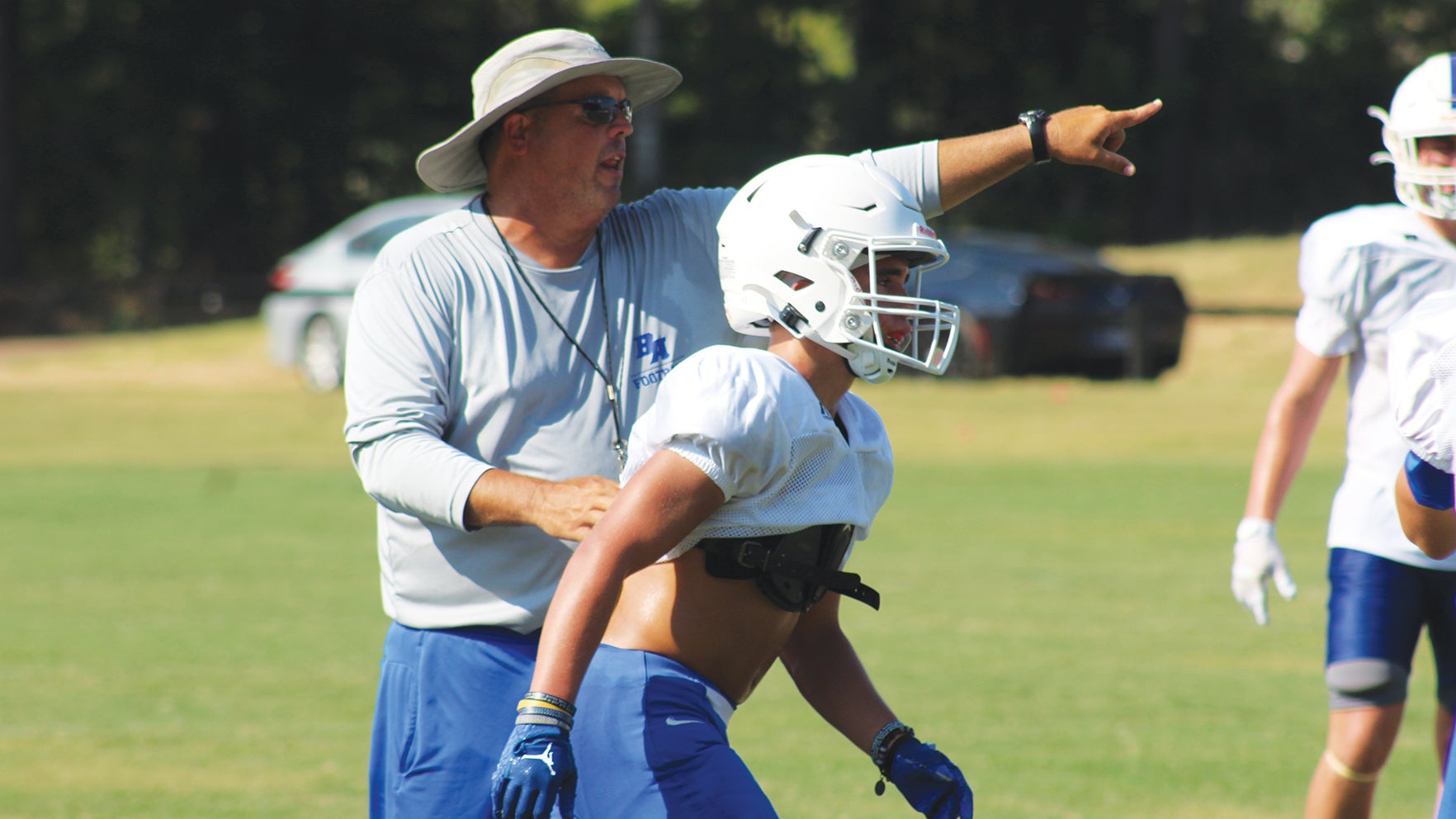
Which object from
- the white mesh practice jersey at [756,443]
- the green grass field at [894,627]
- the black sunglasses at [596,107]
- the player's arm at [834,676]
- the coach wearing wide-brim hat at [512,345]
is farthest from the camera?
the green grass field at [894,627]

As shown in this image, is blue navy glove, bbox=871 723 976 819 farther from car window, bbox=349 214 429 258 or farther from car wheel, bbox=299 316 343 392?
car window, bbox=349 214 429 258

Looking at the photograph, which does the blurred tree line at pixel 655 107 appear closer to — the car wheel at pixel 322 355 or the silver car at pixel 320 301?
the silver car at pixel 320 301

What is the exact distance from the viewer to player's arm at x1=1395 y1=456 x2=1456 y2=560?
11.0 ft

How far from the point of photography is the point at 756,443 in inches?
125

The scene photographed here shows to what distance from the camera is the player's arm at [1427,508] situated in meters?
3.36

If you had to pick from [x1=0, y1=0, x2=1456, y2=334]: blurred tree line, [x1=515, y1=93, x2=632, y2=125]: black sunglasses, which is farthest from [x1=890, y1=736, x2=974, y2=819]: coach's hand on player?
[x1=0, y1=0, x2=1456, y2=334]: blurred tree line

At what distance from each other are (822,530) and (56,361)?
2450 cm

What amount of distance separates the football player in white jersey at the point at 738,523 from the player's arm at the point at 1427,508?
88 centimetres

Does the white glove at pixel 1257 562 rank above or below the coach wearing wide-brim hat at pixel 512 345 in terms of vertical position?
below

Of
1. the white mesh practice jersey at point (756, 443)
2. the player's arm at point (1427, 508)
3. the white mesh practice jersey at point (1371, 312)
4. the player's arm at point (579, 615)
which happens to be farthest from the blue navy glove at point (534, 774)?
the white mesh practice jersey at point (1371, 312)

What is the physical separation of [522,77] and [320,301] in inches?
696

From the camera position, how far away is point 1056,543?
12.0 meters

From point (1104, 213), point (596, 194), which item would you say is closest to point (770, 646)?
Answer: point (596, 194)

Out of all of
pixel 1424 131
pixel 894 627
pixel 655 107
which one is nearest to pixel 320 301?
pixel 655 107
